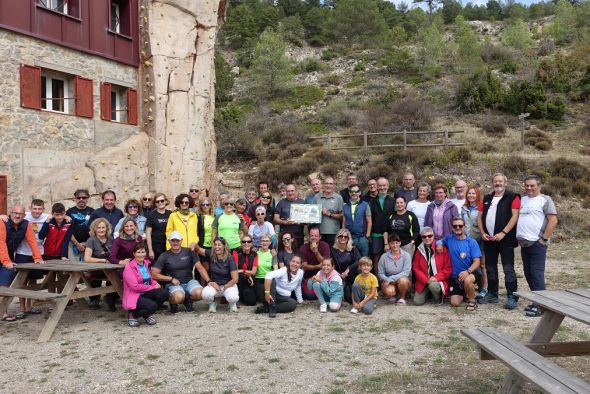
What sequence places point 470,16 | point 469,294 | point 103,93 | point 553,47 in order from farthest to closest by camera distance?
point 470,16
point 553,47
point 103,93
point 469,294

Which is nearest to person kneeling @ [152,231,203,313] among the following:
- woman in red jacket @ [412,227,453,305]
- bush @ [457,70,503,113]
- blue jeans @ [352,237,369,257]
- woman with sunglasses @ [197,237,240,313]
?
woman with sunglasses @ [197,237,240,313]

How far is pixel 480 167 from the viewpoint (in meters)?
Answer: 20.4

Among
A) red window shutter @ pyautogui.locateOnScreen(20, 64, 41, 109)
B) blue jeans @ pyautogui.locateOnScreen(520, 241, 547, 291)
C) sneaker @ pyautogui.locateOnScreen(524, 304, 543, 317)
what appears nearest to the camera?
sneaker @ pyautogui.locateOnScreen(524, 304, 543, 317)

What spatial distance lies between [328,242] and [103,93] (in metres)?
8.55

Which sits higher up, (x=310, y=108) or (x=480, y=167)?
(x=310, y=108)

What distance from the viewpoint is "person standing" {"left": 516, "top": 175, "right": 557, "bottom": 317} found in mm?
6559

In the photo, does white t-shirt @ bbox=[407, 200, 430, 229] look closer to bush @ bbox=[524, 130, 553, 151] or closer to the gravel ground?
the gravel ground

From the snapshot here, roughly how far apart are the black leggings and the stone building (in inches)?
251

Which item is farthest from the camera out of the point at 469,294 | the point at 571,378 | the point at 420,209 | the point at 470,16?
the point at 470,16

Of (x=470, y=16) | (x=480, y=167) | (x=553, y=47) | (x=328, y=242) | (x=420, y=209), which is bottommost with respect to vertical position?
(x=328, y=242)

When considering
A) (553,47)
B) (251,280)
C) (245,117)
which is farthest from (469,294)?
(553,47)

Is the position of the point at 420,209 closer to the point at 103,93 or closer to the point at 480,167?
the point at 103,93

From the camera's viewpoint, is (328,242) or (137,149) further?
(137,149)

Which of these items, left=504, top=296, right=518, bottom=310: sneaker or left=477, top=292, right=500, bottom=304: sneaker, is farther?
left=477, top=292, right=500, bottom=304: sneaker
